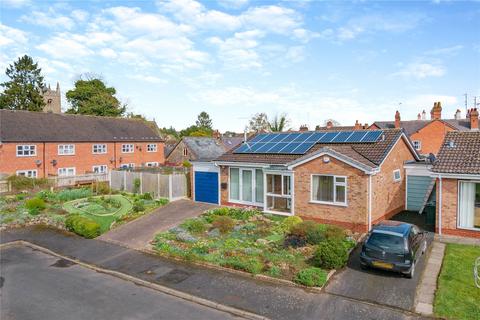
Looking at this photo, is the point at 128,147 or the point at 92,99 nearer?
the point at 128,147

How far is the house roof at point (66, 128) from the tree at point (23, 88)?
2494cm

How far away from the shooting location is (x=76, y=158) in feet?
140

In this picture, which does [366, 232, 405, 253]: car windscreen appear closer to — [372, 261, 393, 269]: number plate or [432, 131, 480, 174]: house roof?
[372, 261, 393, 269]: number plate

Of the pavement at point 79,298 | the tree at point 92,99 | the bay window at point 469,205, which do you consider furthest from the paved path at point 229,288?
the tree at point 92,99

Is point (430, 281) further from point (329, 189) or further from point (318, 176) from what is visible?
point (318, 176)

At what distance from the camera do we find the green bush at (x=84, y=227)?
1877 centimetres

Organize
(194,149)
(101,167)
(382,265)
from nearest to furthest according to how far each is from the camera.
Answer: (382,265) < (101,167) < (194,149)

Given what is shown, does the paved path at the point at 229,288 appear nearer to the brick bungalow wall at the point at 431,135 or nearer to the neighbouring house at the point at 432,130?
the neighbouring house at the point at 432,130

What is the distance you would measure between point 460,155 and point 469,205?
8.19ft

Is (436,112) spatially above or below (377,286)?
above

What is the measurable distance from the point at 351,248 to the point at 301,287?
13.7ft

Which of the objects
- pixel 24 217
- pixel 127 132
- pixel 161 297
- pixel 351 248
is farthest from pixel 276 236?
pixel 127 132

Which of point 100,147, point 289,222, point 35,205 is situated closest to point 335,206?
point 289,222

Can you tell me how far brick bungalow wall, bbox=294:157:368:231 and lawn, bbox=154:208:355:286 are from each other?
1.28 m
